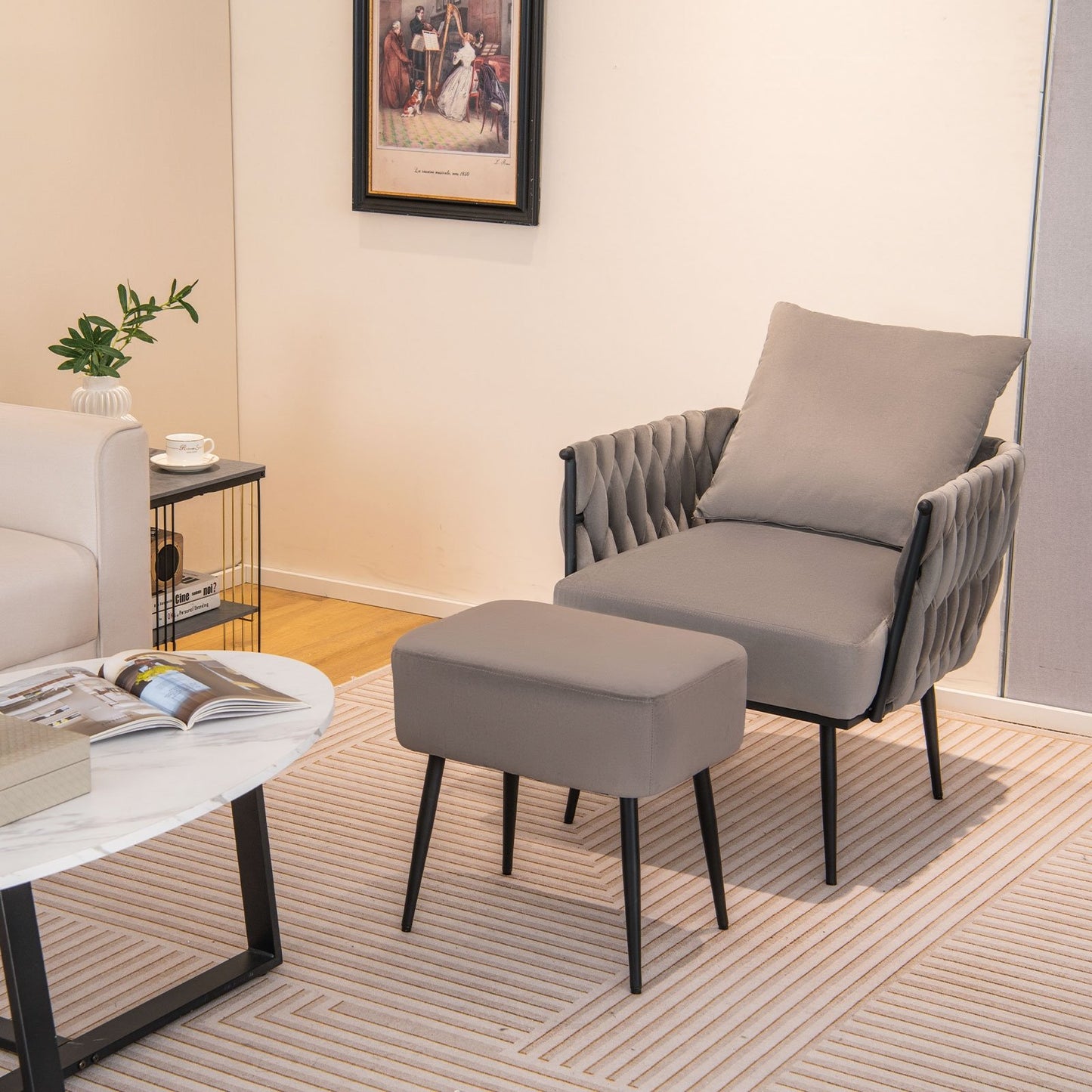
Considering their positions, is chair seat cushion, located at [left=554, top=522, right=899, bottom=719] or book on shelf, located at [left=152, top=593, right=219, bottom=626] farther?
book on shelf, located at [left=152, top=593, right=219, bottom=626]

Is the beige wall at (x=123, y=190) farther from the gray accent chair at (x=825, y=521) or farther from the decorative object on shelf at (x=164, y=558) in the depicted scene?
the gray accent chair at (x=825, y=521)

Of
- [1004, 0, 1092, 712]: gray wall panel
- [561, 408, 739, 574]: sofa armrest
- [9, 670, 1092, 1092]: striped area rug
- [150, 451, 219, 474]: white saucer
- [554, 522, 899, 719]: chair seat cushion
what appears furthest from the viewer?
[150, 451, 219, 474]: white saucer

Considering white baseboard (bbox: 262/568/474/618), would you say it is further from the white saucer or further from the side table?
the white saucer

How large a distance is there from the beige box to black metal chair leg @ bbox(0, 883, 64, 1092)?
0.33 ft

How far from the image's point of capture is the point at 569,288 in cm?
374

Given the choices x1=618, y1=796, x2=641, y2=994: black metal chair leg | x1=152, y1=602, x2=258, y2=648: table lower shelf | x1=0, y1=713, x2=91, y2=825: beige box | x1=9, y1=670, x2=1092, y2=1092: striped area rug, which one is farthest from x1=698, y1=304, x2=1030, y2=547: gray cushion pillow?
x1=0, y1=713, x2=91, y2=825: beige box

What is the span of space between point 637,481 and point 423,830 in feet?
3.05

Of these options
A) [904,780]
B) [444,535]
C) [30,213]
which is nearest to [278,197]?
[30,213]

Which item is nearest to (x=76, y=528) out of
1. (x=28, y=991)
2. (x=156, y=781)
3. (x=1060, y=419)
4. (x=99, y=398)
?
(x=99, y=398)

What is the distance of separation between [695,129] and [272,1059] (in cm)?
242

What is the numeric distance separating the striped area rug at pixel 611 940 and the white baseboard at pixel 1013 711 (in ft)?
0.76

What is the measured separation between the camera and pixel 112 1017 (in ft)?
6.74

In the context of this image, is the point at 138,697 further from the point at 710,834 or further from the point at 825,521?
the point at 825,521

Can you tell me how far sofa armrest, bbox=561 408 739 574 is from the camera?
2.76 metres
